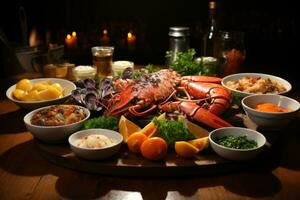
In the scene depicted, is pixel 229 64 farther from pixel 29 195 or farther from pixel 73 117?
pixel 29 195

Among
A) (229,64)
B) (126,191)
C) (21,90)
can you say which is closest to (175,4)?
(229,64)

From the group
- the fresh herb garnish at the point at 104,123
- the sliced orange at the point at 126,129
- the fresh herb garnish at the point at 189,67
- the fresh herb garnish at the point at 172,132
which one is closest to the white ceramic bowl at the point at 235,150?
the fresh herb garnish at the point at 172,132

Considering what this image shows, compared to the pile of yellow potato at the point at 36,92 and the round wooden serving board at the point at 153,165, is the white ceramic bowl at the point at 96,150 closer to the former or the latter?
the round wooden serving board at the point at 153,165

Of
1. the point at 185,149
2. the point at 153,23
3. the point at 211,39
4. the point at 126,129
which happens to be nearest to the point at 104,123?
the point at 126,129

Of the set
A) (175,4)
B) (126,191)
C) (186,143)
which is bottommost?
(126,191)

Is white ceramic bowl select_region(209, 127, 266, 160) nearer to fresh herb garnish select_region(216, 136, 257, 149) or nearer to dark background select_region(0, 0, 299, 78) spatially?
fresh herb garnish select_region(216, 136, 257, 149)

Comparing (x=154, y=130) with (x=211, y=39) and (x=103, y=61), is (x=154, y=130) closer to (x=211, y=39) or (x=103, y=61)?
(x=103, y=61)

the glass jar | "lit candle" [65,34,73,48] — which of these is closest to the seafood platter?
the glass jar
